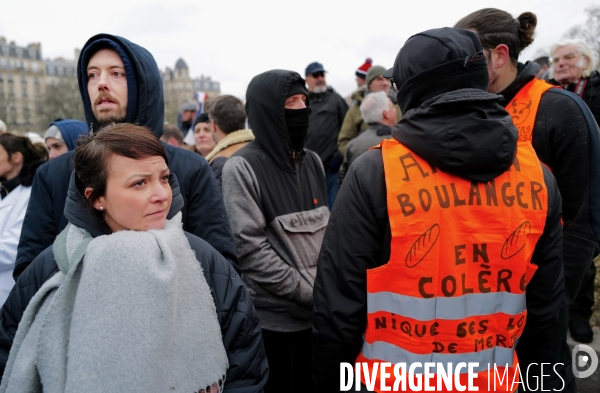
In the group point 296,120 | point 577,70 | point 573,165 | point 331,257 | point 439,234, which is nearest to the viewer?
point 439,234

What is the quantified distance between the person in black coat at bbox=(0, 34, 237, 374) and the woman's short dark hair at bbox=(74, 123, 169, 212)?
420 mm

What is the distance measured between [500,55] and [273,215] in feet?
5.00

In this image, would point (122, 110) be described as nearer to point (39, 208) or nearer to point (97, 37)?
point (97, 37)

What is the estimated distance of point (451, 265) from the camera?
1.60 metres

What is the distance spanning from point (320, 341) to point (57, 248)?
40.4 inches

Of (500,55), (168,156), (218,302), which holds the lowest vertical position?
(218,302)

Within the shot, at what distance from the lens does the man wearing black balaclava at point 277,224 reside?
2.59 m

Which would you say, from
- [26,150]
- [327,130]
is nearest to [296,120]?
[26,150]

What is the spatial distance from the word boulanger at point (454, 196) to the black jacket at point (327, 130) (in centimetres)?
494

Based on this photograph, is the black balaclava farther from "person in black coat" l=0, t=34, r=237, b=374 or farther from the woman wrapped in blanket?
the woman wrapped in blanket

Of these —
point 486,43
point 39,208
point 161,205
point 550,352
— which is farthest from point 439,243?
point 39,208

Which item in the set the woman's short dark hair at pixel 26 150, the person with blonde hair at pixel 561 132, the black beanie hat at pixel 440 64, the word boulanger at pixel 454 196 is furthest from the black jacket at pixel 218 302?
the woman's short dark hair at pixel 26 150

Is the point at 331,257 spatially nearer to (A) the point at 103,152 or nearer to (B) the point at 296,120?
(A) the point at 103,152

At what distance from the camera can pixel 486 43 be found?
2.42 meters
